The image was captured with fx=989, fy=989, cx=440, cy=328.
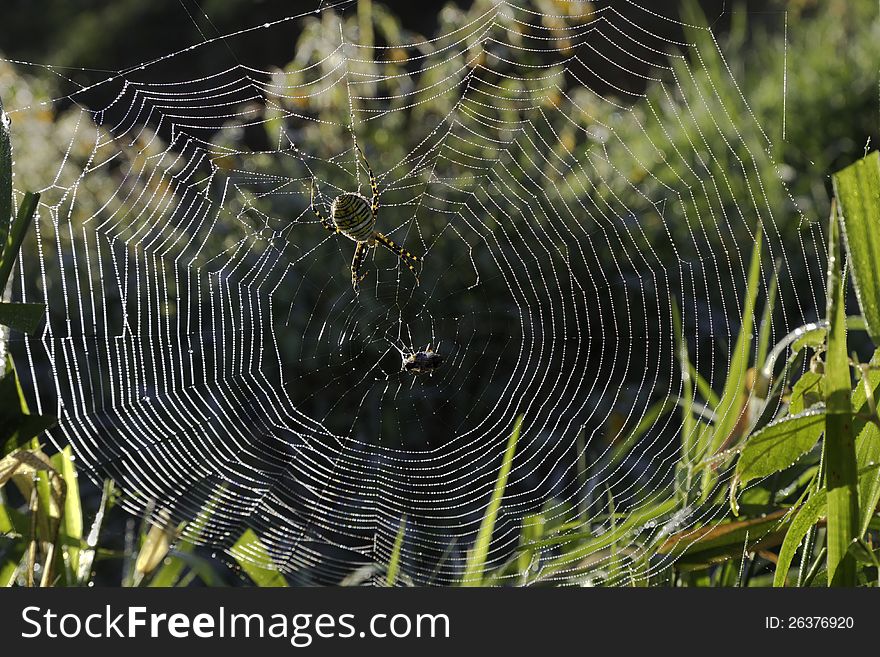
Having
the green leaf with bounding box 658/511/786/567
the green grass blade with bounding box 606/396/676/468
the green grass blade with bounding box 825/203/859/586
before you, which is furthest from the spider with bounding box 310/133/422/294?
the green grass blade with bounding box 825/203/859/586

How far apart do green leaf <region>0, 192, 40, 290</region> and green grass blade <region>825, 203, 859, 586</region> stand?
1091mm

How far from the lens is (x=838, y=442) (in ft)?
4.25

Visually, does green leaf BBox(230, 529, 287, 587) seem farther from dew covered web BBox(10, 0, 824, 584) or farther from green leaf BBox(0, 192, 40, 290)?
dew covered web BBox(10, 0, 824, 584)

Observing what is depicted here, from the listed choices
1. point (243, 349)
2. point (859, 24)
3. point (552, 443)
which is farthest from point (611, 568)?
point (859, 24)

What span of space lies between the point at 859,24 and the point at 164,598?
8027mm

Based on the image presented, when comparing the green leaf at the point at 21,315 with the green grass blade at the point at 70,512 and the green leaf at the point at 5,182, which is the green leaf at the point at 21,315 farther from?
the green grass blade at the point at 70,512

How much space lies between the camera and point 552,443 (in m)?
3.80

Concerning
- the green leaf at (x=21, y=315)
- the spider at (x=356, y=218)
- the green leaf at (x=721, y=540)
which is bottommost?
the green leaf at (x=721, y=540)

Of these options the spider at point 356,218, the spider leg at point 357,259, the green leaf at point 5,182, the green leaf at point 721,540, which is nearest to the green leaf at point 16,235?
the green leaf at point 5,182

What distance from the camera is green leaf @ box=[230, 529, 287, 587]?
1.94 meters

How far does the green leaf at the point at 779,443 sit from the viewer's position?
1254 mm

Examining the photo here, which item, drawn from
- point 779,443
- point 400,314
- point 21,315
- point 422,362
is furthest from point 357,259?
point 779,443

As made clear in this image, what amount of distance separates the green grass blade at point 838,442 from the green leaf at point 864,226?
2cm

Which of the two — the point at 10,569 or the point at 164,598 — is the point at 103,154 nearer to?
the point at 10,569
